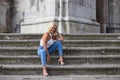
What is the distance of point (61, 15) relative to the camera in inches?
365

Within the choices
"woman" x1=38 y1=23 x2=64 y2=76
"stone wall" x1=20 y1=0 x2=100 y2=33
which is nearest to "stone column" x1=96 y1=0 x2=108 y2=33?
"stone wall" x1=20 y1=0 x2=100 y2=33

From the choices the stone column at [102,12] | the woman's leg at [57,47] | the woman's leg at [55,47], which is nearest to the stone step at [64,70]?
the woman's leg at [57,47]

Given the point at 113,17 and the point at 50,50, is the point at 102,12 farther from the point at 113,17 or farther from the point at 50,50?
the point at 50,50

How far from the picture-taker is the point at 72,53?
6.90 metres

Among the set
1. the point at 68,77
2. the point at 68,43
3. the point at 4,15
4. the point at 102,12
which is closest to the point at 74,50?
the point at 68,43

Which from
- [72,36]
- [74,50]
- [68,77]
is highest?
[72,36]

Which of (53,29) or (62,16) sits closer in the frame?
(53,29)

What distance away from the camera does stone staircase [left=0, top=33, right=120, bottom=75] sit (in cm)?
630

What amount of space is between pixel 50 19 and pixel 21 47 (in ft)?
8.00

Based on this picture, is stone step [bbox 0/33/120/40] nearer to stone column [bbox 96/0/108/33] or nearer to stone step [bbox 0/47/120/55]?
stone step [bbox 0/47/120/55]

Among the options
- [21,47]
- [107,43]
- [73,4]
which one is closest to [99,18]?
[73,4]

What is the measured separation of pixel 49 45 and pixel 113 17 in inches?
244

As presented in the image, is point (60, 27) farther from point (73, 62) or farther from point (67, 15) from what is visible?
point (73, 62)

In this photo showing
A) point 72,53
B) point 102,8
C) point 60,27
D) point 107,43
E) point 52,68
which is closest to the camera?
point 52,68
